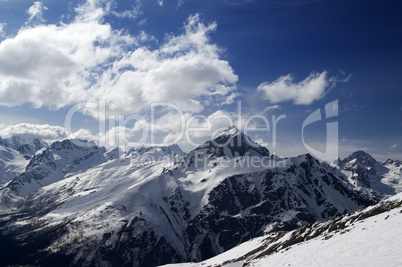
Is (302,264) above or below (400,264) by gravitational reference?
below

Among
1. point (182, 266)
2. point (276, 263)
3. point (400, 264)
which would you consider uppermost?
point (400, 264)

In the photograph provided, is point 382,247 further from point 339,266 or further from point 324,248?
point 324,248

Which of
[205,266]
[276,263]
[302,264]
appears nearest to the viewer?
[302,264]

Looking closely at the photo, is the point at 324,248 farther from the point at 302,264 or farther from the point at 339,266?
the point at 339,266

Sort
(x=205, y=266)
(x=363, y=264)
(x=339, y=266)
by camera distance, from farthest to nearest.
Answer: (x=205, y=266), (x=339, y=266), (x=363, y=264)

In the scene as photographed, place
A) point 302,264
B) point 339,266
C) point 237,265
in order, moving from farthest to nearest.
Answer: point 237,265
point 302,264
point 339,266

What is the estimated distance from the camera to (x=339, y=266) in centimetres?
3769

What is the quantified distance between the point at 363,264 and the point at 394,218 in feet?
64.3

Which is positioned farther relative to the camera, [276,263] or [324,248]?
[276,263]

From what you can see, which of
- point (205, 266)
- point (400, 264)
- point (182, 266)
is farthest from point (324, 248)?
point (182, 266)

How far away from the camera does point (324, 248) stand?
157ft

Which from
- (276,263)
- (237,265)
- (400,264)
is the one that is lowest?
(237,265)

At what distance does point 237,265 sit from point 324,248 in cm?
3871

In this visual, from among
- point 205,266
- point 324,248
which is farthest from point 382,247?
point 205,266
